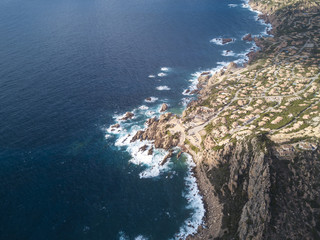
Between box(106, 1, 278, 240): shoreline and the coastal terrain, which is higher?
the coastal terrain

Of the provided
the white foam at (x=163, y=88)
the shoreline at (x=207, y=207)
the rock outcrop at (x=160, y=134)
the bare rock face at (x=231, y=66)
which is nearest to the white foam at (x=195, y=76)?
the bare rock face at (x=231, y=66)

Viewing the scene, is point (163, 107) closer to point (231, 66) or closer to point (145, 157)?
point (145, 157)

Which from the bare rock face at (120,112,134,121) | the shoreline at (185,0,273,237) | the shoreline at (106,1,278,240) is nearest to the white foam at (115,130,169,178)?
the shoreline at (106,1,278,240)

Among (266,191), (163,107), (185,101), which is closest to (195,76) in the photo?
(185,101)

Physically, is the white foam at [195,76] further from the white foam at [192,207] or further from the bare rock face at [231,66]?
the white foam at [192,207]

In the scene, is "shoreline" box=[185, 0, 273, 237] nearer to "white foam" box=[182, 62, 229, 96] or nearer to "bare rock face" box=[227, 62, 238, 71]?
"white foam" box=[182, 62, 229, 96]

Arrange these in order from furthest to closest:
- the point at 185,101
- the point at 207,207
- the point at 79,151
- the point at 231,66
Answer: the point at 231,66 → the point at 185,101 → the point at 79,151 → the point at 207,207
